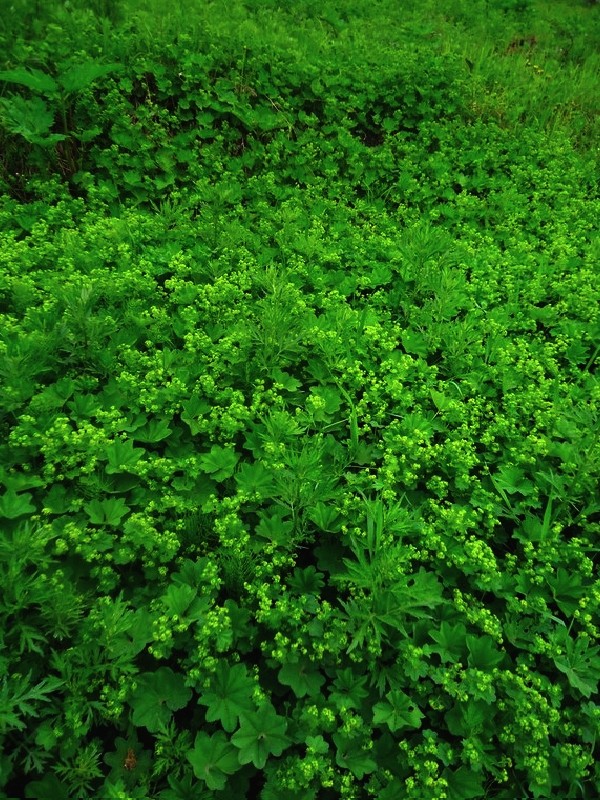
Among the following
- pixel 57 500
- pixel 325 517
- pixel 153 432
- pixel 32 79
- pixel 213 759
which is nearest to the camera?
pixel 213 759

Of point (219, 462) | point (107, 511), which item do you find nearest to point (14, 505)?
point (107, 511)

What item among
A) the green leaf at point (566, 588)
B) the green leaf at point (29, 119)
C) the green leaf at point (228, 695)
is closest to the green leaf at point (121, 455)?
the green leaf at point (228, 695)

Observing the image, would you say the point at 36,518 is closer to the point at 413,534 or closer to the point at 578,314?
the point at 413,534

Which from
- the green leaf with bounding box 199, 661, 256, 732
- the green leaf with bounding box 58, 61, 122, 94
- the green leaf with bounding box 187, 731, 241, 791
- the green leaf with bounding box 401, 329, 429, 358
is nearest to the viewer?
the green leaf with bounding box 187, 731, 241, 791

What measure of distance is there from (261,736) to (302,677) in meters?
0.27

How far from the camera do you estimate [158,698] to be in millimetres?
2092

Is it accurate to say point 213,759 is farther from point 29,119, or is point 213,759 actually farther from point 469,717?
point 29,119

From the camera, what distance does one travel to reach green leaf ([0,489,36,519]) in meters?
2.24

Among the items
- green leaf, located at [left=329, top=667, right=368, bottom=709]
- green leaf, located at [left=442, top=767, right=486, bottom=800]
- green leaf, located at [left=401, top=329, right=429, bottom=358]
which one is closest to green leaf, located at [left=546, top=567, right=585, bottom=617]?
green leaf, located at [left=442, top=767, right=486, bottom=800]

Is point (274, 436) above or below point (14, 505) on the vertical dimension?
above

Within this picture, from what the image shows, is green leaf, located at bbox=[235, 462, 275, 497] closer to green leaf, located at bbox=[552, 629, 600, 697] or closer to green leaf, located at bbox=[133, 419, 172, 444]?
green leaf, located at bbox=[133, 419, 172, 444]

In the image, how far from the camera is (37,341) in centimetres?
290

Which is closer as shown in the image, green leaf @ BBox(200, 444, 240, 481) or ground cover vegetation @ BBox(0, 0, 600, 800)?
ground cover vegetation @ BBox(0, 0, 600, 800)

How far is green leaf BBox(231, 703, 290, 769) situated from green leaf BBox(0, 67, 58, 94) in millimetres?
4779
